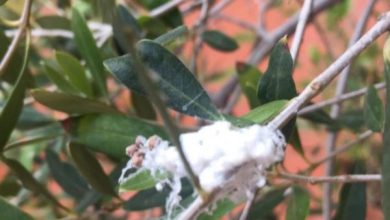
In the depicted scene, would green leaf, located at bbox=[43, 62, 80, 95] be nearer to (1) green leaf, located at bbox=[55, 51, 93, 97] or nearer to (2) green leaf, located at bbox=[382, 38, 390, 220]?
(1) green leaf, located at bbox=[55, 51, 93, 97]

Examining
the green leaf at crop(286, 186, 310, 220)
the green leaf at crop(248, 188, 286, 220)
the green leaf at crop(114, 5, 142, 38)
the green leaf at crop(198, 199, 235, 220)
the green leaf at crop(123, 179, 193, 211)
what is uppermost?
the green leaf at crop(114, 5, 142, 38)

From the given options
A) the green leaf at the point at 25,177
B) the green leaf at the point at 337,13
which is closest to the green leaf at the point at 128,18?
the green leaf at the point at 25,177

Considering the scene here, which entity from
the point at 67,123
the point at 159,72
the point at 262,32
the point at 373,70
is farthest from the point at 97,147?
the point at 373,70

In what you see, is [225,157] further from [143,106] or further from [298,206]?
[143,106]

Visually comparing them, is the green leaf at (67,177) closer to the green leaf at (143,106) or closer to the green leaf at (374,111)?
the green leaf at (143,106)

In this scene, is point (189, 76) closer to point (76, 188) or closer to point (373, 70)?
point (76, 188)

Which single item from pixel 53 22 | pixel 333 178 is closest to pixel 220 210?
pixel 333 178

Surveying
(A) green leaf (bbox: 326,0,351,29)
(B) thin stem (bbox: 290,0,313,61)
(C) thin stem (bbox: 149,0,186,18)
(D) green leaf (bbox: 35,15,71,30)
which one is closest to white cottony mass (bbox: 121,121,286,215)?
(B) thin stem (bbox: 290,0,313,61)
